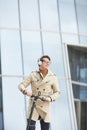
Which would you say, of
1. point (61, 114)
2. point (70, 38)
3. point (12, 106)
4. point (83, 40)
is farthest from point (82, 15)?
point (12, 106)

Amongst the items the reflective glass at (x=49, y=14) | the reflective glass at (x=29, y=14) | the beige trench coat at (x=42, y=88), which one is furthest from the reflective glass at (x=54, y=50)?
the beige trench coat at (x=42, y=88)

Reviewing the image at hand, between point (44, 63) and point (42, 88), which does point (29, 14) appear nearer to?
point (42, 88)

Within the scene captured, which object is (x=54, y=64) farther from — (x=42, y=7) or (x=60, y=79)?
(x=42, y=7)

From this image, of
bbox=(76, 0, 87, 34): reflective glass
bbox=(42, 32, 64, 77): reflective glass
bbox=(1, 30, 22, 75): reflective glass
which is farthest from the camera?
bbox=(76, 0, 87, 34): reflective glass

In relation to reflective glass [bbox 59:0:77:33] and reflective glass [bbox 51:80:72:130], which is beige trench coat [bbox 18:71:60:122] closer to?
reflective glass [bbox 51:80:72:130]

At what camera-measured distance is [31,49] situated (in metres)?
17.7

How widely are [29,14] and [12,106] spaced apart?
13.7ft

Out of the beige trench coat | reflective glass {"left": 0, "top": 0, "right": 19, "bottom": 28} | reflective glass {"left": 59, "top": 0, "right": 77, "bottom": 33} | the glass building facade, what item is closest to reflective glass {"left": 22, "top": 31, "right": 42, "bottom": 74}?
the glass building facade

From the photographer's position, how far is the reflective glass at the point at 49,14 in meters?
18.7

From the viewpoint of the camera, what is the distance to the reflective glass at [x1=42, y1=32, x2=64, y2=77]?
701 inches

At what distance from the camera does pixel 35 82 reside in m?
6.89

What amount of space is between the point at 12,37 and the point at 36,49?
1.01 meters

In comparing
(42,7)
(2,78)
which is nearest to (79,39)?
(42,7)

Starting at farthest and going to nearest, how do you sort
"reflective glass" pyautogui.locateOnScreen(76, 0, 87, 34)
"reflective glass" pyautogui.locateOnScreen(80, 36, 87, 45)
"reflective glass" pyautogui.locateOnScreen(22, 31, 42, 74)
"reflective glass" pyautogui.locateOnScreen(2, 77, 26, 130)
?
1. "reflective glass" pyautogui.locateOnScreen(76, 0, 87, 34)
2. "reflective glass" pyautogui.locateOnScreen(80, 36, 87, 45)
3. "reflective glass" pyautogui.locateOnScreen(22, 31, 42, 74)
4. "reflective glass" pyautogui.locateOnScreen(2, 77, 26, 130)
